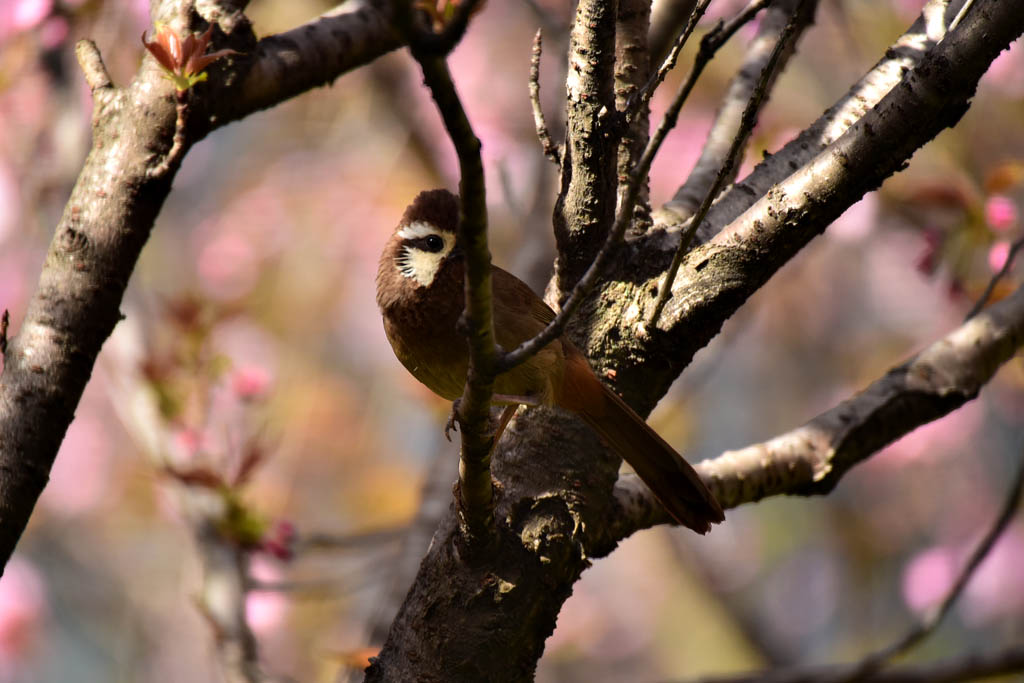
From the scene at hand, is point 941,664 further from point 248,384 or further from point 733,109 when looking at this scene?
point 248,384

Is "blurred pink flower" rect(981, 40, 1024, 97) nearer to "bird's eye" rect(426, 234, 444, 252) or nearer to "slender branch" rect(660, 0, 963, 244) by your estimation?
"slender branch" rect(660, 0, 963, 244)

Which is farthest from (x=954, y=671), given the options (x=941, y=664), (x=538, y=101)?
(x=538, y=101)

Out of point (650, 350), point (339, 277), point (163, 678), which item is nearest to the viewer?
point (650, 350)

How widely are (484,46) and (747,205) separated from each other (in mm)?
6152

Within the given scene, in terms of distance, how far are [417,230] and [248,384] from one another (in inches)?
53.9

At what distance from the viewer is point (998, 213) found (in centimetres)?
314

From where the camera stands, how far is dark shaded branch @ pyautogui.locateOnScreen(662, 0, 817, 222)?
Result: 8.52 ft

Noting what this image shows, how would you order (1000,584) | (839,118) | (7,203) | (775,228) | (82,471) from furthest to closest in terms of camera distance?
(82,471)
(1000,584)
(7,203)
(839,118)
(775,228)

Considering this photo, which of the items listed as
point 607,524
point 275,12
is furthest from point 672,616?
point 275,12

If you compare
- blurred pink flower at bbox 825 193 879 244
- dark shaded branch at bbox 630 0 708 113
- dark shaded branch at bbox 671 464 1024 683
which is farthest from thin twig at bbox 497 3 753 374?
blurred pink flower at bbox 825 193 879 244

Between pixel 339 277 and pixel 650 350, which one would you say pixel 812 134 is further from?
pixel 339 277

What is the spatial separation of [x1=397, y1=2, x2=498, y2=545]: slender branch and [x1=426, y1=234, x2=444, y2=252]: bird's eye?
904 millimetres

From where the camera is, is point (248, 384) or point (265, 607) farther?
point (265, 607)

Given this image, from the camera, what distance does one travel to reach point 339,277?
8.04 meters
